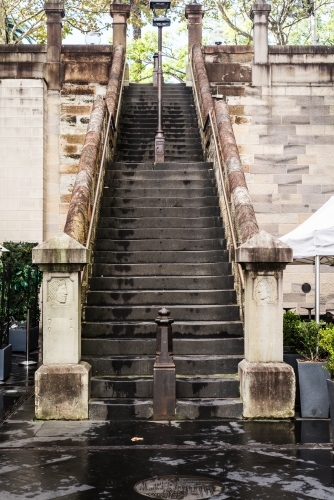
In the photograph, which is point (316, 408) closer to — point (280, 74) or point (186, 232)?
point (186, 232)

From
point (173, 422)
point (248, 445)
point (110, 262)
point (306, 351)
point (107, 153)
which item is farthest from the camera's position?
point (107, 153)

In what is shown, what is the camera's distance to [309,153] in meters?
18.6

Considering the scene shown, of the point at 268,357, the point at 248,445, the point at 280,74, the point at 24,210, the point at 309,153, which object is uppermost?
the point at 280,74

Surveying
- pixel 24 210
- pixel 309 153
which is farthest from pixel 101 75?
pixel 309 153

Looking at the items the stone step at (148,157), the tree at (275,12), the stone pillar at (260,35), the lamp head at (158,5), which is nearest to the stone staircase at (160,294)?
the stone step at (148,157)

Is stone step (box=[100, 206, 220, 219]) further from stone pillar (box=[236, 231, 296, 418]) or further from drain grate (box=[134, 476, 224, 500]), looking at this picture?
drain grate (box=[134, 476, 224, 500])

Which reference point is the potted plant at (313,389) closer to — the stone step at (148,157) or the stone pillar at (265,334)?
the stone pillar at (265,334)

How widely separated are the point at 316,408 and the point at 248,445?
1.71 m

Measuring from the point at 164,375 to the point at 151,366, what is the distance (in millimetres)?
823

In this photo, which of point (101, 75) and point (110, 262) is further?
point (101, 75)

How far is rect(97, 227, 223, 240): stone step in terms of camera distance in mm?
12320

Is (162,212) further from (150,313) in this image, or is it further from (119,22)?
(119,22)

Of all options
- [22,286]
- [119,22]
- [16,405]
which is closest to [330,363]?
[16,405]

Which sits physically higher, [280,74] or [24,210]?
[280,74]
